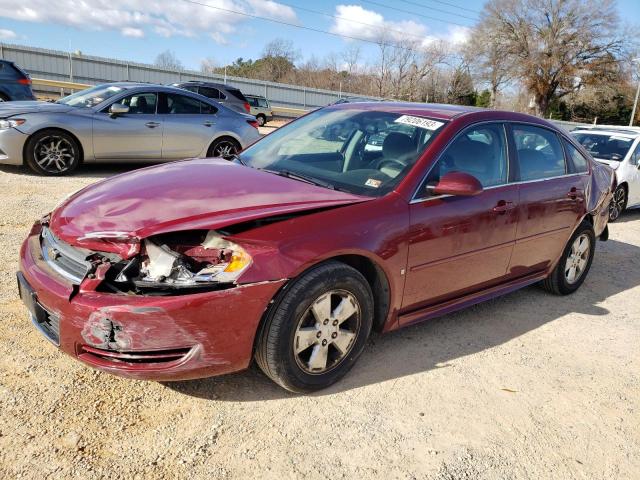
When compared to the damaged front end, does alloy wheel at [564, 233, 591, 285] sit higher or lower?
lower

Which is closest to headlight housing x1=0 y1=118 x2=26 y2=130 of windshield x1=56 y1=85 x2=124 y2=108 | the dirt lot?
windshield x1=56 y1=85 x2=124 y2=108

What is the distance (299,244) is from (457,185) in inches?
46.2

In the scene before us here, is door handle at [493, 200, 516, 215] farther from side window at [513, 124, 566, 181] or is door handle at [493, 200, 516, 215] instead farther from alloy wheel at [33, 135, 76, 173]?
alloy wheel at [33, 135, 76, 173]

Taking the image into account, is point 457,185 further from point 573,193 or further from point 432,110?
point 573,193

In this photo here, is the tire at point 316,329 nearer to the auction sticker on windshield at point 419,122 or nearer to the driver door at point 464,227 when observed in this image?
the driver door at point 464,227

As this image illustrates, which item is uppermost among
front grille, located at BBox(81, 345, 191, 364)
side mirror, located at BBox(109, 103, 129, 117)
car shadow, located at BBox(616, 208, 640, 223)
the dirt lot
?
side mirror, located at BBox(109, 103, 129, 117)

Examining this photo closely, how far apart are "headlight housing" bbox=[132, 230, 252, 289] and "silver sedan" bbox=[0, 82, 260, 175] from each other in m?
6.15

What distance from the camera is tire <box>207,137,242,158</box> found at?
376 inches

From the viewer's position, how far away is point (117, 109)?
321 inches

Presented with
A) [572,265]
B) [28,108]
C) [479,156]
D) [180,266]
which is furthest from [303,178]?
[28,108]

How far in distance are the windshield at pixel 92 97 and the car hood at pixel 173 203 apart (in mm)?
5533

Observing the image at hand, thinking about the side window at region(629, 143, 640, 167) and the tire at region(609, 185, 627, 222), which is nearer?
the tire at region(609, 185, 627, 222)

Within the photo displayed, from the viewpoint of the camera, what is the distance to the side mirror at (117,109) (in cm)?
816

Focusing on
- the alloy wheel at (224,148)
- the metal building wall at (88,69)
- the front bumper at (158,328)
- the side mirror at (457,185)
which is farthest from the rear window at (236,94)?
the front bumper at (158,328)
